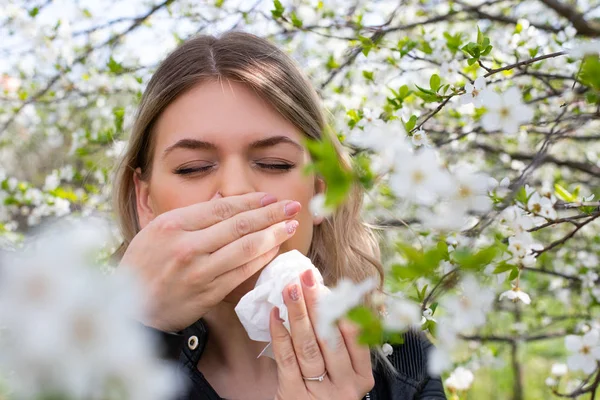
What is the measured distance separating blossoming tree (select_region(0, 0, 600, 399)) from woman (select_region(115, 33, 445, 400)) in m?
0.15

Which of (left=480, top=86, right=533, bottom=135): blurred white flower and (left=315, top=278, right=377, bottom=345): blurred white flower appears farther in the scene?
(left=480, top=86, right=533, bottom=135): blurred white flower

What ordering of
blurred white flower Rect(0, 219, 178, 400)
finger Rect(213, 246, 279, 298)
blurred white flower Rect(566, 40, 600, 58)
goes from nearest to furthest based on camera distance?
blurred white flower Rect(0, 219, 178, 400), blurred white flower Rect(566, 40, 600, 58), finger Rect(213, 246, 279, 298)

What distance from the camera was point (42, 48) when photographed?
8.41 feet

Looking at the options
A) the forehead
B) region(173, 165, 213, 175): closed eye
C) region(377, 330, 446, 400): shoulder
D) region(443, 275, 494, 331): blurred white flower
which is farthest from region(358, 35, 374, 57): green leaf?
region(443, 275, 494, 331): blurred white flower

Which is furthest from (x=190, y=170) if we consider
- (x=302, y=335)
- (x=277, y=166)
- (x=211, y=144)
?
(x=302, y=335)

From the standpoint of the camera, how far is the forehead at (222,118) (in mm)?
1145

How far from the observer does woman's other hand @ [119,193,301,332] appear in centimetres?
98

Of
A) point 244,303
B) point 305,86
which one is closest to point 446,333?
point 244,303

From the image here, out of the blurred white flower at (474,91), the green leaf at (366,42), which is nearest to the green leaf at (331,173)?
the blurred white flower at (474,91)

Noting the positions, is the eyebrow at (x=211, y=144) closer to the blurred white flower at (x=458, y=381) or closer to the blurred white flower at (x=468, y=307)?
the blurred white flower at (x=468, y=307)

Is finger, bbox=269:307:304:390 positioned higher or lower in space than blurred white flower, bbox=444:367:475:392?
higher

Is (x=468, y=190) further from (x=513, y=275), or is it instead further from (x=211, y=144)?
(x=211, y=144)

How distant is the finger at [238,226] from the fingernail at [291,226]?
0.05 feet

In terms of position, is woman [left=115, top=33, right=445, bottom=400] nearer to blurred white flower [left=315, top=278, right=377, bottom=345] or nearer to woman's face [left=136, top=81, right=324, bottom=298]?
woman's face [left=136, top=81, right=324, bottom=298]
